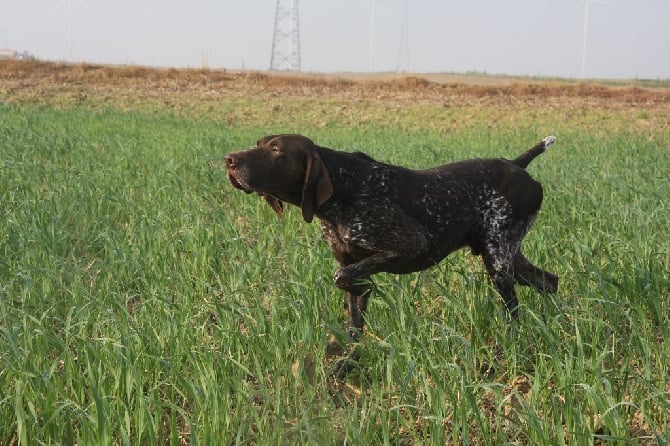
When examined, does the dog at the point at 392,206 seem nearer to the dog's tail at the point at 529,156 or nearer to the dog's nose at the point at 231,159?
the dog's nose at the point at 231,159

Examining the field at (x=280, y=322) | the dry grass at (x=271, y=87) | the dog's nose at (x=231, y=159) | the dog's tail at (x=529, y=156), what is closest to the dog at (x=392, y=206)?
the dog's nose at (x=231, y=159)

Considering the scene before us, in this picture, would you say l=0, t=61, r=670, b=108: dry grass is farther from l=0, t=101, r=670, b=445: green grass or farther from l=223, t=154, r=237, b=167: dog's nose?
l=223, t=154, r=237, b=167: dog's nose

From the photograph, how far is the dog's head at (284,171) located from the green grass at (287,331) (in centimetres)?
54

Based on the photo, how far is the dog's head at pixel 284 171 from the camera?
3.13 m

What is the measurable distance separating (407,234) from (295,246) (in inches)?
70.7

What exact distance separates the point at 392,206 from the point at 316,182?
0.43 meters

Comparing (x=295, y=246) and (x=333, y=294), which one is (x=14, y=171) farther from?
(x=333, y=294)

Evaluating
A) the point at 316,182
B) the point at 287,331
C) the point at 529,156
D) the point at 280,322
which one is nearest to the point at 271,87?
the point at 529,156

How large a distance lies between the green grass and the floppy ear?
1.72 ft

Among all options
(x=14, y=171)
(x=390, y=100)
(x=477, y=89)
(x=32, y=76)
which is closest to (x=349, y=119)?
(x=390, y=100)

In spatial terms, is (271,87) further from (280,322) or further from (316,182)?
(316,182)

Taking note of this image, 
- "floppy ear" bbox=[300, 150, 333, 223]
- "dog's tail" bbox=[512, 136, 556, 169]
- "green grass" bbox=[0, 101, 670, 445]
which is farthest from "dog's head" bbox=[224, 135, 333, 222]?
"dog's tail" bbox=[512, 136, 556, 169]

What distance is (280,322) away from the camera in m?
3.73

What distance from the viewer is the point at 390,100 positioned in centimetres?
2705
